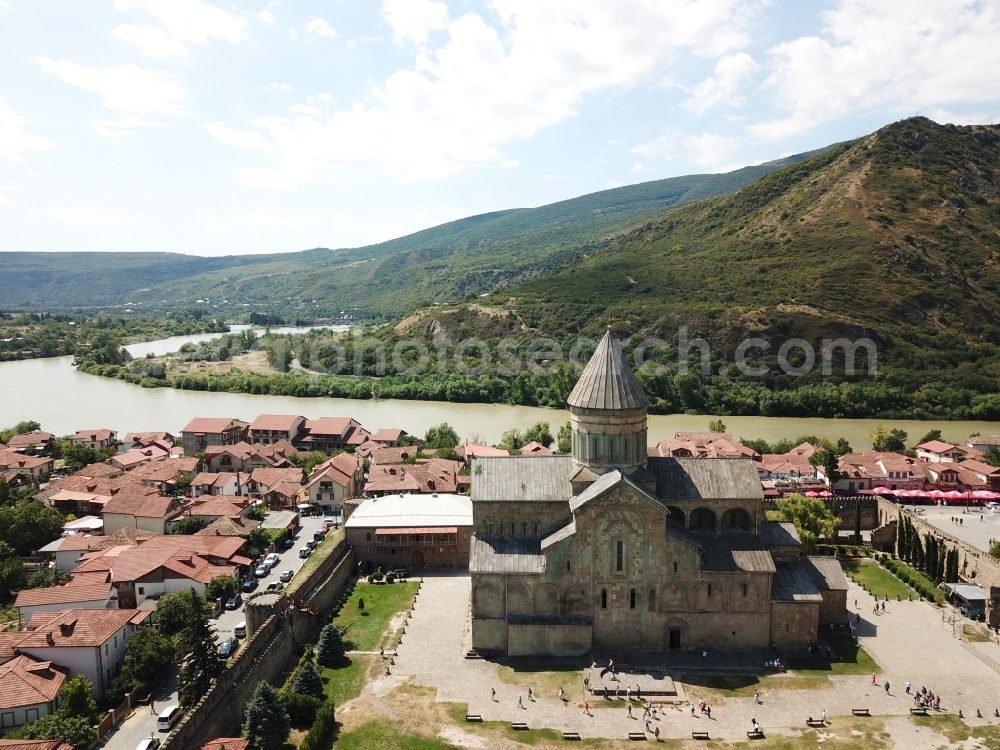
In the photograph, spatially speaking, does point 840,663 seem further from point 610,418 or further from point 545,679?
point 610,418

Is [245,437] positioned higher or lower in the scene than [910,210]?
lower

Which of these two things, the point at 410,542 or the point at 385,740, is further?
the point at 410,542

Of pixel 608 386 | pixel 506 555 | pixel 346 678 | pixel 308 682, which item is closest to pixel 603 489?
pixel 608 386

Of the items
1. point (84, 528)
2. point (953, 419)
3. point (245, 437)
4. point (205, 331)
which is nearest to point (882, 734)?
point (84, 528)

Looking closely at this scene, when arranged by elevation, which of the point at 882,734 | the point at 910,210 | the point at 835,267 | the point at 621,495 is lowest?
the point at 882,734

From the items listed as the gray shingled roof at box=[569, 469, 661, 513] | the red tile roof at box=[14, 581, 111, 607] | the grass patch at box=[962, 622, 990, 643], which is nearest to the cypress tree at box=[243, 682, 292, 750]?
the red tile roof at box=[14, 581, 111, 607]

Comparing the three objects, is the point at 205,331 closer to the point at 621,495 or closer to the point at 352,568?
the point at 352,568

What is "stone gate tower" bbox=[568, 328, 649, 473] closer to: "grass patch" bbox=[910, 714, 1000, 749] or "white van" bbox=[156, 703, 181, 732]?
"grass patch" bbox=[910, 714, 1000, 749]
